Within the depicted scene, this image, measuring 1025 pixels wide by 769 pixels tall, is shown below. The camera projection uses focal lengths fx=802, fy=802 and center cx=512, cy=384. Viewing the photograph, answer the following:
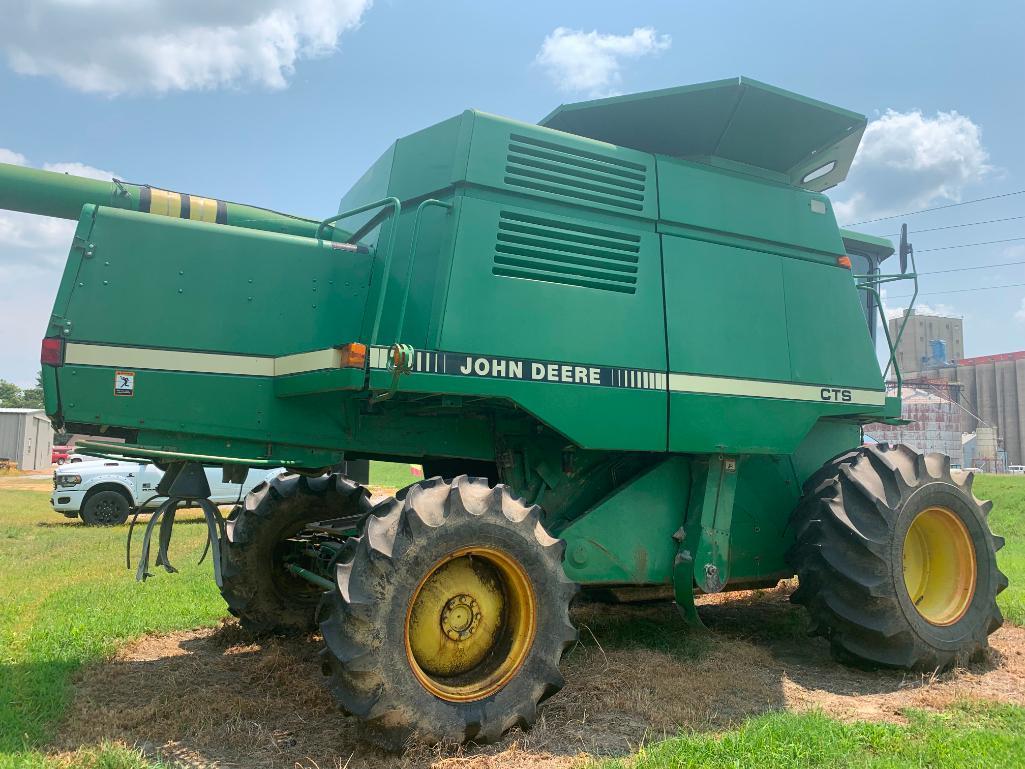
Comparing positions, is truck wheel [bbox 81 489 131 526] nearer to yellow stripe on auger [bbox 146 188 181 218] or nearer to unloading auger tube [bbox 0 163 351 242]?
unloading auger tube [bbox 0 163 351 242]

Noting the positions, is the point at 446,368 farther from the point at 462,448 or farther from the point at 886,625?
the point at 886,625

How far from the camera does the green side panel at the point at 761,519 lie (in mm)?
6137

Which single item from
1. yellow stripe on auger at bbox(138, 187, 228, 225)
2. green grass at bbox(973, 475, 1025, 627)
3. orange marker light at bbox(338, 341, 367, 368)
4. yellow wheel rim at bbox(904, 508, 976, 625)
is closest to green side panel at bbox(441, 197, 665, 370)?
orange marker light at bbox(338, 341, 367, 368)

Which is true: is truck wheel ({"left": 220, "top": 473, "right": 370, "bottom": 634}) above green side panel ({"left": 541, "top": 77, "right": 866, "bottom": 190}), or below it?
below

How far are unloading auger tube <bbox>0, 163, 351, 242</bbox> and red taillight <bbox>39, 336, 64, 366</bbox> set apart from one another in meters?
0.98

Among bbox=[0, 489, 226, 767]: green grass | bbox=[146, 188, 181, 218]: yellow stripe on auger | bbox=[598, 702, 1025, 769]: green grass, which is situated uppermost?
bbox=[146, 188, 181, 218]: yellow stripe on auger

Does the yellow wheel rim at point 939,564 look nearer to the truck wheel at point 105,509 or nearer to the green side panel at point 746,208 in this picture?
the green side panel at point 746,208

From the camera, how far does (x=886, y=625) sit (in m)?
5.41

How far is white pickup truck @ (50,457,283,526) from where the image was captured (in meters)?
16.4

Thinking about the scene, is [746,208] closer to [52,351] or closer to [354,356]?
[354,356]

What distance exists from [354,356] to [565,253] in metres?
1.64

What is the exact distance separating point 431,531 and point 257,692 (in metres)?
1.82

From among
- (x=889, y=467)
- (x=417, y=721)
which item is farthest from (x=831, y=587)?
(x=417, y=721)

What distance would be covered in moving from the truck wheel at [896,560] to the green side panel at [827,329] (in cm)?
65
